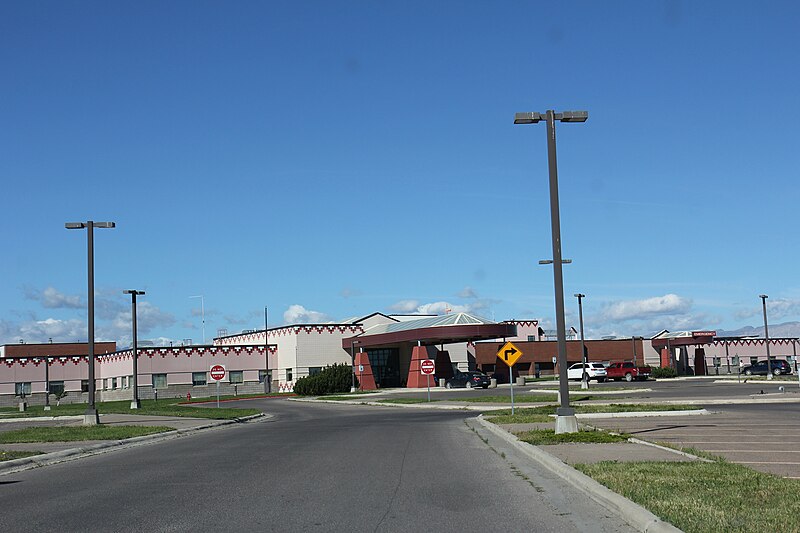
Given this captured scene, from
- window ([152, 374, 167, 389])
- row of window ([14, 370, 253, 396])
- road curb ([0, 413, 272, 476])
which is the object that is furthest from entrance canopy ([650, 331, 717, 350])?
road curb ([0, 413, 272, 476])

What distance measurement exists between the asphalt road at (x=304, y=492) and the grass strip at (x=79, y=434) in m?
4.30

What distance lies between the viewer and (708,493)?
10.6m

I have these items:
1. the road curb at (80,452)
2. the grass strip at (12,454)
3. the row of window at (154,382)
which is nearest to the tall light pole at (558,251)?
the road curb at (80,452)

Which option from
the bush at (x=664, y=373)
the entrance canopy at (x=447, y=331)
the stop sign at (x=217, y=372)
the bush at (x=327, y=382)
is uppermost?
the entrance canopy at (x=447, y=331)

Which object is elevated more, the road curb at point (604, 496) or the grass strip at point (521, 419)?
the road curb at point (604, 496)

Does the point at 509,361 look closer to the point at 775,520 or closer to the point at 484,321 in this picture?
the point at 775,520

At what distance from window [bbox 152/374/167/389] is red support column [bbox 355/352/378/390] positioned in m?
17.2

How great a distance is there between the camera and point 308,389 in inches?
2761

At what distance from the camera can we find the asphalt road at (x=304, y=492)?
1009 cm

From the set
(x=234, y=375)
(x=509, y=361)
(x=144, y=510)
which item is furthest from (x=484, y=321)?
(x=144, y=510)

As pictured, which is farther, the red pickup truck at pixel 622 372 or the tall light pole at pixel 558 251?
the red pickup truck at pixel 622 372

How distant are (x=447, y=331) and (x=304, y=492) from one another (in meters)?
53.7

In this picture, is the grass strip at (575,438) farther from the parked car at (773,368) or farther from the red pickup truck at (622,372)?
the parked car at (773,368)

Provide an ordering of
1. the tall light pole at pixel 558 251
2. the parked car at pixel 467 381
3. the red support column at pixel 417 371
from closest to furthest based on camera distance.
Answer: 1. the tall light pole at pixel 558 251
2. the parked car at pixel 467 381
3. the red support column at pixel 417 371
